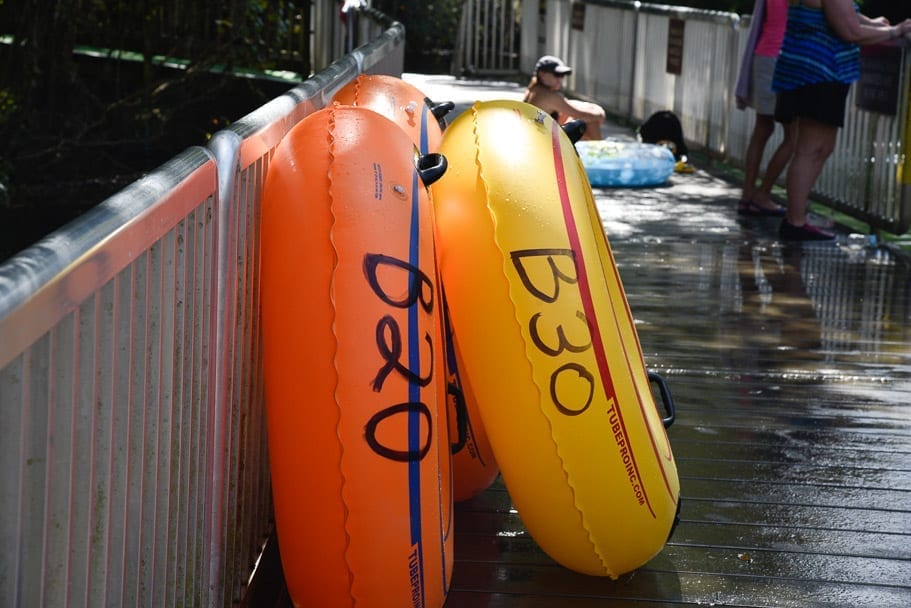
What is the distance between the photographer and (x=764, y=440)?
16.5 ft

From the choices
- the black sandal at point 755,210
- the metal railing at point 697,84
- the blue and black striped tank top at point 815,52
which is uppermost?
the blue and black striped tank top at point 815,52

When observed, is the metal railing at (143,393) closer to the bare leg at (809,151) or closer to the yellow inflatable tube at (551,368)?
the yellow inflatable tube at (551,368)

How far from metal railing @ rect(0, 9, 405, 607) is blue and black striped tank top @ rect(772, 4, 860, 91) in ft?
17.7

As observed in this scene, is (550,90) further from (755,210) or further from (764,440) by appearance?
(764,440)

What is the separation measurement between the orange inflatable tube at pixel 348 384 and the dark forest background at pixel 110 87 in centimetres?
836

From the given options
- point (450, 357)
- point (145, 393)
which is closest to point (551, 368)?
point (450, 357)

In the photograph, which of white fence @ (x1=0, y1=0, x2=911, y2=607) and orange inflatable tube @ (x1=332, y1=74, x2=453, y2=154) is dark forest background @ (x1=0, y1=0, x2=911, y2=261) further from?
white fence @ (x1=0, y1=0, x2=911, y2=607)

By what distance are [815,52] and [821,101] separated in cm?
30

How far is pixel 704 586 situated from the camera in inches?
147

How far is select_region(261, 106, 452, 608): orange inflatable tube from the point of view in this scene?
10.1 ft

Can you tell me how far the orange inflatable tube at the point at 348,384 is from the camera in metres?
3.08

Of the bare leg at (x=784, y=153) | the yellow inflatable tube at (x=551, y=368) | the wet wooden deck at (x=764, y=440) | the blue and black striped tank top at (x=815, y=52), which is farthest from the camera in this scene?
the bare leg at (x=784, y=153)

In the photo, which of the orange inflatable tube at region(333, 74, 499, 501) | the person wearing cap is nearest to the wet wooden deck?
the orange inflatable tube at region(333, 74, 499, 501)

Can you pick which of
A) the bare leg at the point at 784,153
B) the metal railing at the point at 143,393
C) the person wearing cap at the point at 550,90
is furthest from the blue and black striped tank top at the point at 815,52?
the metal railing at the point at 143,393
